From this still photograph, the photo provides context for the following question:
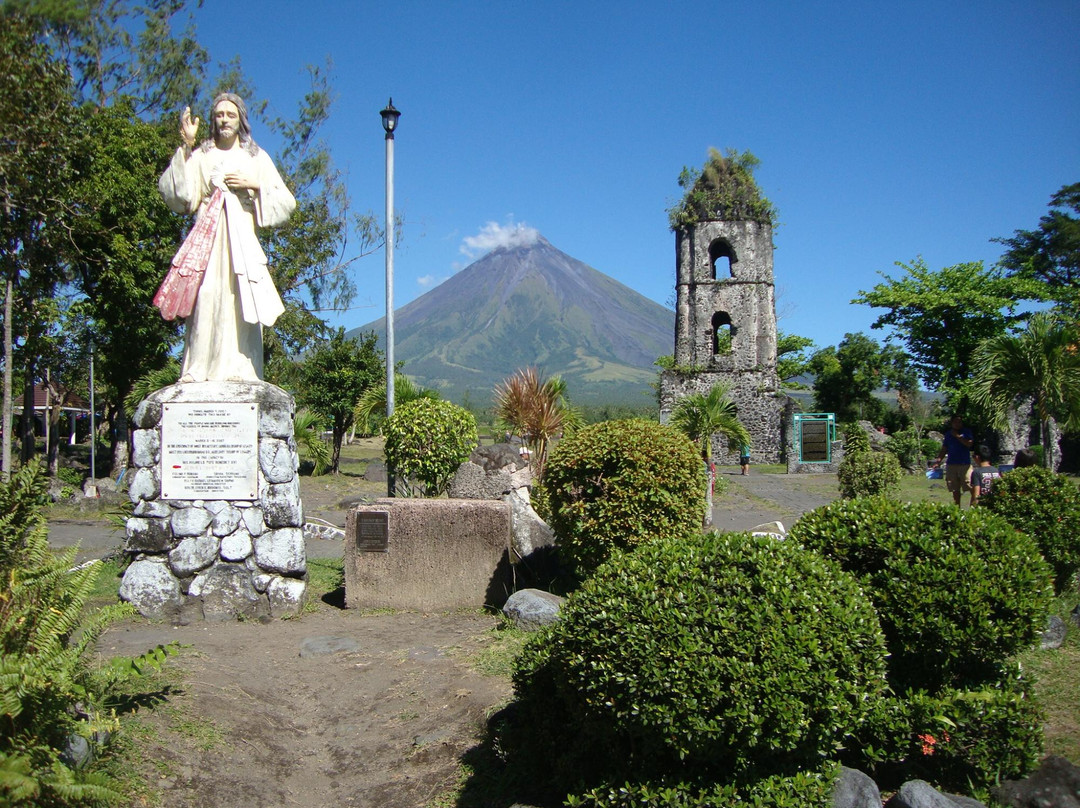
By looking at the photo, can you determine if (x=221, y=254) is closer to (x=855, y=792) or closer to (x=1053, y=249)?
(x=855, y=792)

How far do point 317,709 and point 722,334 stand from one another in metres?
33.3

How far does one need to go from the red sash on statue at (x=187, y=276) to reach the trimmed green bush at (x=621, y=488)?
336 cm

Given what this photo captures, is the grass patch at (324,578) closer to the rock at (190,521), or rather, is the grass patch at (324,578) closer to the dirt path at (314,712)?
the dirt path at (314,712)

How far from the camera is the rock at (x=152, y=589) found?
Answer: 6.80 meters

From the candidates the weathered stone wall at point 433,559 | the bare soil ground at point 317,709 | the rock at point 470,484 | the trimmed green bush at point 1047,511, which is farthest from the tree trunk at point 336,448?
the trimmed green bush at point 1047,511

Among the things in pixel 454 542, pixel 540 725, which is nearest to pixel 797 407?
pixel 454 542

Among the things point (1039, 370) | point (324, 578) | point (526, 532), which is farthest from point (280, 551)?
point (1039, 370)

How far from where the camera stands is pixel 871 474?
13.7 meters

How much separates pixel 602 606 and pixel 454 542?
4.18m

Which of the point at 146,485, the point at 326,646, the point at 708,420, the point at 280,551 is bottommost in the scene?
the point at 326,646

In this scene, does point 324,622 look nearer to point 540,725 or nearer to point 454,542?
point 454,542

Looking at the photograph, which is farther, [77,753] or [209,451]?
[209,451]

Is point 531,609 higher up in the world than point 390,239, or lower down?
lower down

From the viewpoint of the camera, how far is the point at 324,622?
707 cm
